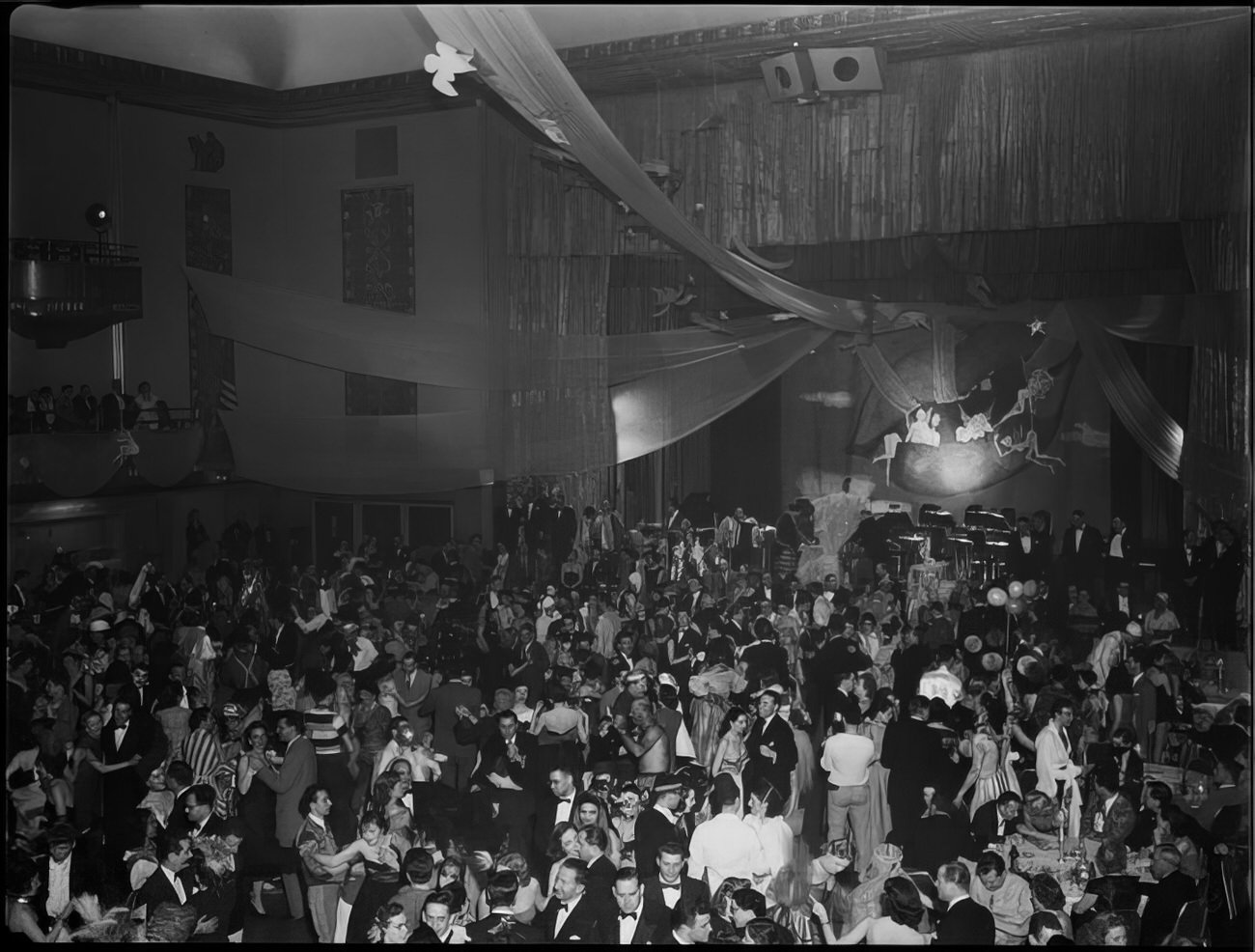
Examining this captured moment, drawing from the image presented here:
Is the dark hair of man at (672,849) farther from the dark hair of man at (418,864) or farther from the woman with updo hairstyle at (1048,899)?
the woman with updo hairstyle at (1048,899)

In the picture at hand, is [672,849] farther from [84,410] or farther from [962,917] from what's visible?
[84,410]

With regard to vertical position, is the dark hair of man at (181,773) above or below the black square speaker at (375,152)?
below

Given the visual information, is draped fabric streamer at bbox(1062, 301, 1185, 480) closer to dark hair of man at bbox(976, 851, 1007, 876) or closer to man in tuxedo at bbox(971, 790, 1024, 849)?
man in tuxedo at bbox(971, 790, 1024, 849)

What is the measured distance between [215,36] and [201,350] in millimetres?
2110

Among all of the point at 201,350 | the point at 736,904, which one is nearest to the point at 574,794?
the point at 736,904

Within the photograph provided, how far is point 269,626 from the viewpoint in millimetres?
8047

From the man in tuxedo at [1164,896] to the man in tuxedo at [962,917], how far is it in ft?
2.55

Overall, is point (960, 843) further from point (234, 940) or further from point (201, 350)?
point (201, 350)

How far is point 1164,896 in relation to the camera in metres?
6.40

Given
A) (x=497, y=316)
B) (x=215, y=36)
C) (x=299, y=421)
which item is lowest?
(x=299, y=421)

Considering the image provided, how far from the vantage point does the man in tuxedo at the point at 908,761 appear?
6895 mm

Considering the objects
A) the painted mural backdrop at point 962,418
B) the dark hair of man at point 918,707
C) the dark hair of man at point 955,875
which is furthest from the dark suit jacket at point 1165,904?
the painted mural backdrop at point 962,418

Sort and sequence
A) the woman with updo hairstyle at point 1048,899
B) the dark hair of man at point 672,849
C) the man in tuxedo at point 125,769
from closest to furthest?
the dark hair of man at point 672,849 < the woman with updo hairstyle at point 1048,899 < the man in tuxedo at point 125,769

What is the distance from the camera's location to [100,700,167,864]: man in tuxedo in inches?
287
